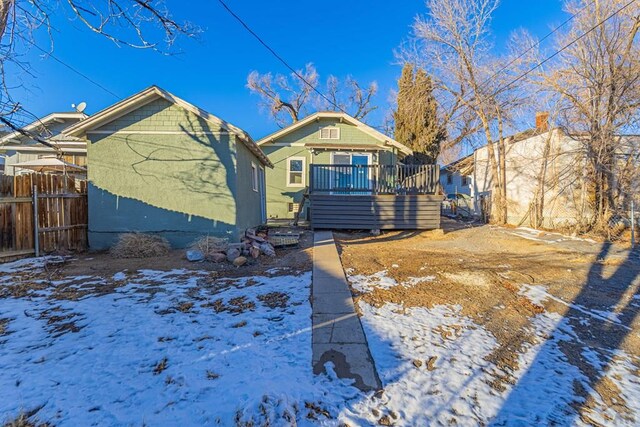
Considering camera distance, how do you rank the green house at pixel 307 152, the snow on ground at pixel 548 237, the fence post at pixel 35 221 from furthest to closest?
the green house at pixel 307 152 → the snow on ground at pixel 548 237 → the fence post at pixel 35 221

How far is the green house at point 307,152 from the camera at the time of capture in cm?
1481

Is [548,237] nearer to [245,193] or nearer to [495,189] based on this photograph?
[495,189]

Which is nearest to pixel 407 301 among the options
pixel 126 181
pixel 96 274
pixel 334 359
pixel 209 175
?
pixel 334 359

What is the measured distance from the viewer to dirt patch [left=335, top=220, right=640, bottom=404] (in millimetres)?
3010

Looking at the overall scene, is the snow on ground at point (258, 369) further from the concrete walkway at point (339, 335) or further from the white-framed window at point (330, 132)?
the white-framed window at point (330, 132)

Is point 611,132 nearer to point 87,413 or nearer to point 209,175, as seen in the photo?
point 209,175

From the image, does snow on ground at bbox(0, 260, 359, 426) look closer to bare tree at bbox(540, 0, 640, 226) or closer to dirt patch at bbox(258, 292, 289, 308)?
dirt patch at bbox(258, 292, 289, 308)

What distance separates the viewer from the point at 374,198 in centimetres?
1000

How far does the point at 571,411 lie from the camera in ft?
6.50

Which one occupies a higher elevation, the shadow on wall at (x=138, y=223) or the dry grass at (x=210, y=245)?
the shadow on wall at (x=138, y=223)

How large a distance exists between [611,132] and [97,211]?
1477 cm

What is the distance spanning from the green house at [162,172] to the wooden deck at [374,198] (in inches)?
129

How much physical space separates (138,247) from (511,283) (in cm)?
737

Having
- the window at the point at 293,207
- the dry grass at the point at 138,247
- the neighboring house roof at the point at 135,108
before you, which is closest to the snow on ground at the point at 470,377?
the dry grass at the point at 138,247
